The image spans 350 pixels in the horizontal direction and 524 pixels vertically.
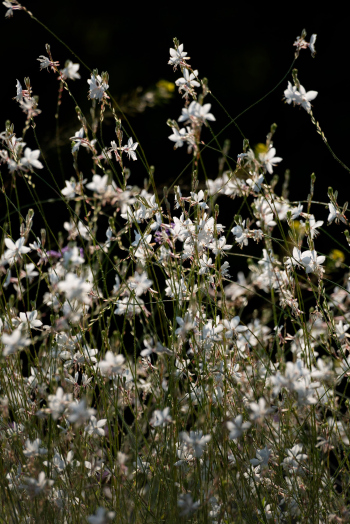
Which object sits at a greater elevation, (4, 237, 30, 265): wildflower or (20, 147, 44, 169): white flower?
(20, 147, 44, 169): white flower

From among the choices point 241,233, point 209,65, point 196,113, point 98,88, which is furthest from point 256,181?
point 209,65

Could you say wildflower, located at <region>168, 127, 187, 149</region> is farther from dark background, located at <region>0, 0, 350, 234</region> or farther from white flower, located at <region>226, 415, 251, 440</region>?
dark background, located at <region>0, 0, 350, 234</region>

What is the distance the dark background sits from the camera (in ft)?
12.3

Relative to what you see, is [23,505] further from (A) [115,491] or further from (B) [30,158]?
(B) [30,158]

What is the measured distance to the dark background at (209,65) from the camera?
3.75m

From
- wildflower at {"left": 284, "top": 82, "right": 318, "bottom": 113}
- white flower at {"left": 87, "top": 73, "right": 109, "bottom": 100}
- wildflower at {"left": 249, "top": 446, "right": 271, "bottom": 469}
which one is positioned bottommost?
wildflower at {"left": 249, "top": 446, "right": 271, "bottom": 469}

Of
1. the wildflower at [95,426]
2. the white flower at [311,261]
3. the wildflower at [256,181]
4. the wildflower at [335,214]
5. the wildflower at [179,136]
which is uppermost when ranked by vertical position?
the wildflower at [179,136]

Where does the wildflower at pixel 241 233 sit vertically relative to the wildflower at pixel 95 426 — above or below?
above

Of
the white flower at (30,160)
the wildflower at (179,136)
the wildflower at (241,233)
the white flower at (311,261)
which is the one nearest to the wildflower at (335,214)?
the white flower at (311,261)

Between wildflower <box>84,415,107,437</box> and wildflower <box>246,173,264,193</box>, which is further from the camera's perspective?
wildflower <box>246,173,264,193</box>

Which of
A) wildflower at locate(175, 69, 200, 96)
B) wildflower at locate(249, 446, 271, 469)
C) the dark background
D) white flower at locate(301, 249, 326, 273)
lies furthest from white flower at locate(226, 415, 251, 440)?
the dark background

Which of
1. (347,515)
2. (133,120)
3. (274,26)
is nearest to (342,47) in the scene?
(274,26)

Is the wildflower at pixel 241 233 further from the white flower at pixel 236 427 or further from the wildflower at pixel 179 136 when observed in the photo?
the white flower at pixel 236 427

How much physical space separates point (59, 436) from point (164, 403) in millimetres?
246
